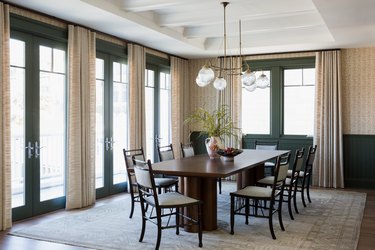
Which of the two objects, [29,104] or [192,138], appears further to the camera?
[192,138]

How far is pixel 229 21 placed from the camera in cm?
636

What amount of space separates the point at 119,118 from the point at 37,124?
1.82 m

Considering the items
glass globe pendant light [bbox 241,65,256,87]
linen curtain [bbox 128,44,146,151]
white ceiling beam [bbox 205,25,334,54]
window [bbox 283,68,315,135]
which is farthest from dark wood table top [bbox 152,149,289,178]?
window [bbox 283,68,315,135]

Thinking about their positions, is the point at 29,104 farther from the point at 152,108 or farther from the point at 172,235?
the point at 152,108

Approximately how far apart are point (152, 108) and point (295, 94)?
298 cm

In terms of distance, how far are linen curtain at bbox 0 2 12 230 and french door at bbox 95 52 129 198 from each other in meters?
1.84

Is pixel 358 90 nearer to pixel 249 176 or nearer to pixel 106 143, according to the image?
pixel 249 176

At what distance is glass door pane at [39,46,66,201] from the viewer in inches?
214

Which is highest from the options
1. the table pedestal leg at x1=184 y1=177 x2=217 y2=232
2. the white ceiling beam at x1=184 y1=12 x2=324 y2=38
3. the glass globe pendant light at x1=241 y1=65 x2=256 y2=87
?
the white ceiling beam at x1=184 y1=12 x2=324 y2=38

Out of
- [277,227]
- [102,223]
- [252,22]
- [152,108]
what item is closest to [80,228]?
[102,223]

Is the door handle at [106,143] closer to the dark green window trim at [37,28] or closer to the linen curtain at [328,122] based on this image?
the dark green window trim at [37,28]

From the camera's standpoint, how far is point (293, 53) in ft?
26.5

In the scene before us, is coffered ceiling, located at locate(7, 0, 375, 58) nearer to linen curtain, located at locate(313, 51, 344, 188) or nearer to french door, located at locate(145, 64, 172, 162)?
linen curtain, located at locate(313, 51, 344, 188)

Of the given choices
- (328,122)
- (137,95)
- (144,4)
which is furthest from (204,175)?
(328,122)
